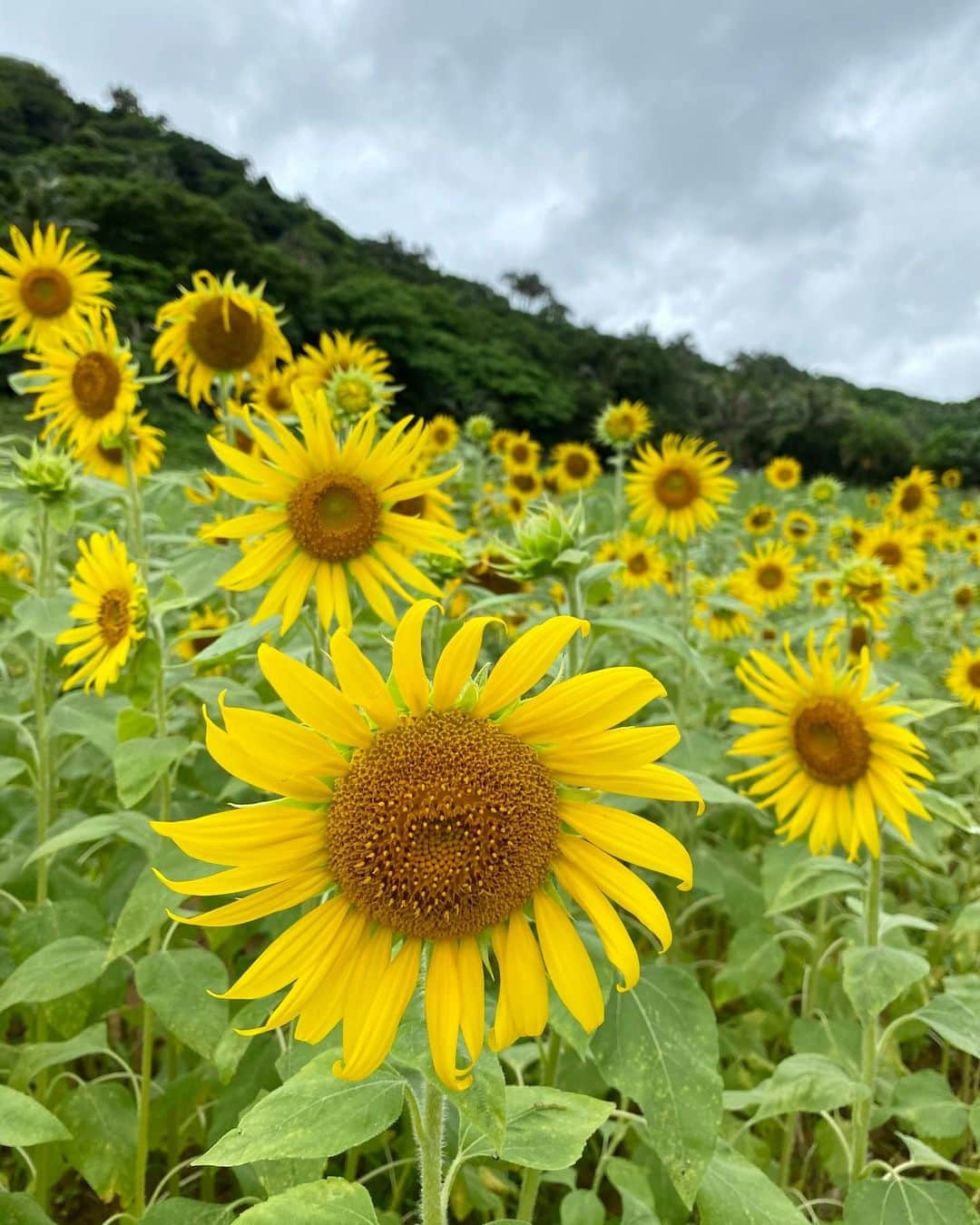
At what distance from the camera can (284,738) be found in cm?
100

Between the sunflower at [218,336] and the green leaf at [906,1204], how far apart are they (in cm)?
302

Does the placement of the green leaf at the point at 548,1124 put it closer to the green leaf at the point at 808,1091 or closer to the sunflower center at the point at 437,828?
the sunflower center at the point at 437,828

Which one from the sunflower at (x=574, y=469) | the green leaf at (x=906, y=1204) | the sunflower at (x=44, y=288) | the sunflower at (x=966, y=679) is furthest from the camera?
the sunflower at (x=574, y=469)

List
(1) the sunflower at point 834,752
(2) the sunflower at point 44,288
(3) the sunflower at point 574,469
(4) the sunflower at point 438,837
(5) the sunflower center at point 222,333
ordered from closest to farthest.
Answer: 1. (4) the sunflower at point 438,837
2. (1) the sunflower at point 834,752
3. (5) the sunflower center at point 222,333
4. (2) the sunflower at point 44,288
5. (3) the sunflower at point 574,469

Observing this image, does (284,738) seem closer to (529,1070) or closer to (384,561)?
(384,561)

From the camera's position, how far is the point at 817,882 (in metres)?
2.09

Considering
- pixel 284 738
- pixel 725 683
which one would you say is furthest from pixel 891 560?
Answer: pixel 284 738

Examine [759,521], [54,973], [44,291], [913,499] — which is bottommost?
[54,973]

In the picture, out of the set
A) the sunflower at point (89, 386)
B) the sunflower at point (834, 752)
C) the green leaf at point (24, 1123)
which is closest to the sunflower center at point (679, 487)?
the sunflower at point (834, 752)

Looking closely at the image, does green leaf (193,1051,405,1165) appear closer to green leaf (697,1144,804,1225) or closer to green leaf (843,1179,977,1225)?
Answer: green leaf (697,1144,804,1225)

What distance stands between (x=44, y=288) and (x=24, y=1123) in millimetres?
3728

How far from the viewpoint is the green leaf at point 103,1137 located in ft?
5.83

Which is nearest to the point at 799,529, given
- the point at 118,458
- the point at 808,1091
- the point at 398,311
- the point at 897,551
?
the point at 897,551

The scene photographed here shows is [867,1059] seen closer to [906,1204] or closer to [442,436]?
[906,1204]
